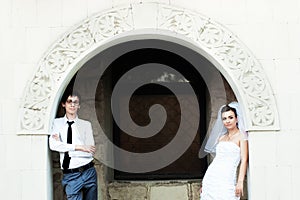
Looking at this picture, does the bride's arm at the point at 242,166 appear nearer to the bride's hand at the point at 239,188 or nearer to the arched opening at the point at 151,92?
the bride's hand at the point at 239,188

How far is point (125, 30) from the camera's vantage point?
377cm

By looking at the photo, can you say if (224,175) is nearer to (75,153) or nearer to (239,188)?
(239,188)

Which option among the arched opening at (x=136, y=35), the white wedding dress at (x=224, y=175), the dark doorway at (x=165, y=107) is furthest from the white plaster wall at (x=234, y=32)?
the dark doorway at (x=165, y=107)

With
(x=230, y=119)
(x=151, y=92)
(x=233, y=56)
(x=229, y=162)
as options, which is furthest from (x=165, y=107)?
(x=233, y=56)

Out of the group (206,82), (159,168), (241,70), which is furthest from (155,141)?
(241,70)

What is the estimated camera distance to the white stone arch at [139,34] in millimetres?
3697

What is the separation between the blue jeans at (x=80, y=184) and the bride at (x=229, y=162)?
2.92 feet

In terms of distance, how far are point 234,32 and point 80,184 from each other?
1657mm

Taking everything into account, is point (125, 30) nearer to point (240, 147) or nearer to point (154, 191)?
point (240, 147)

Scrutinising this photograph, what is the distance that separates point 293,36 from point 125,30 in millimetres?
1227

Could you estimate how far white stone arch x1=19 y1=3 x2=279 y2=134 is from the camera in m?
3.70

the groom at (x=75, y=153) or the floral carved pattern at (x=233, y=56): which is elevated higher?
the floral carved pattern at (x=233, y=56)

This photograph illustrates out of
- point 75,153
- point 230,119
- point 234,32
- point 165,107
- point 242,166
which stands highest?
point 234,32

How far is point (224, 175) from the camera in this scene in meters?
3.85
